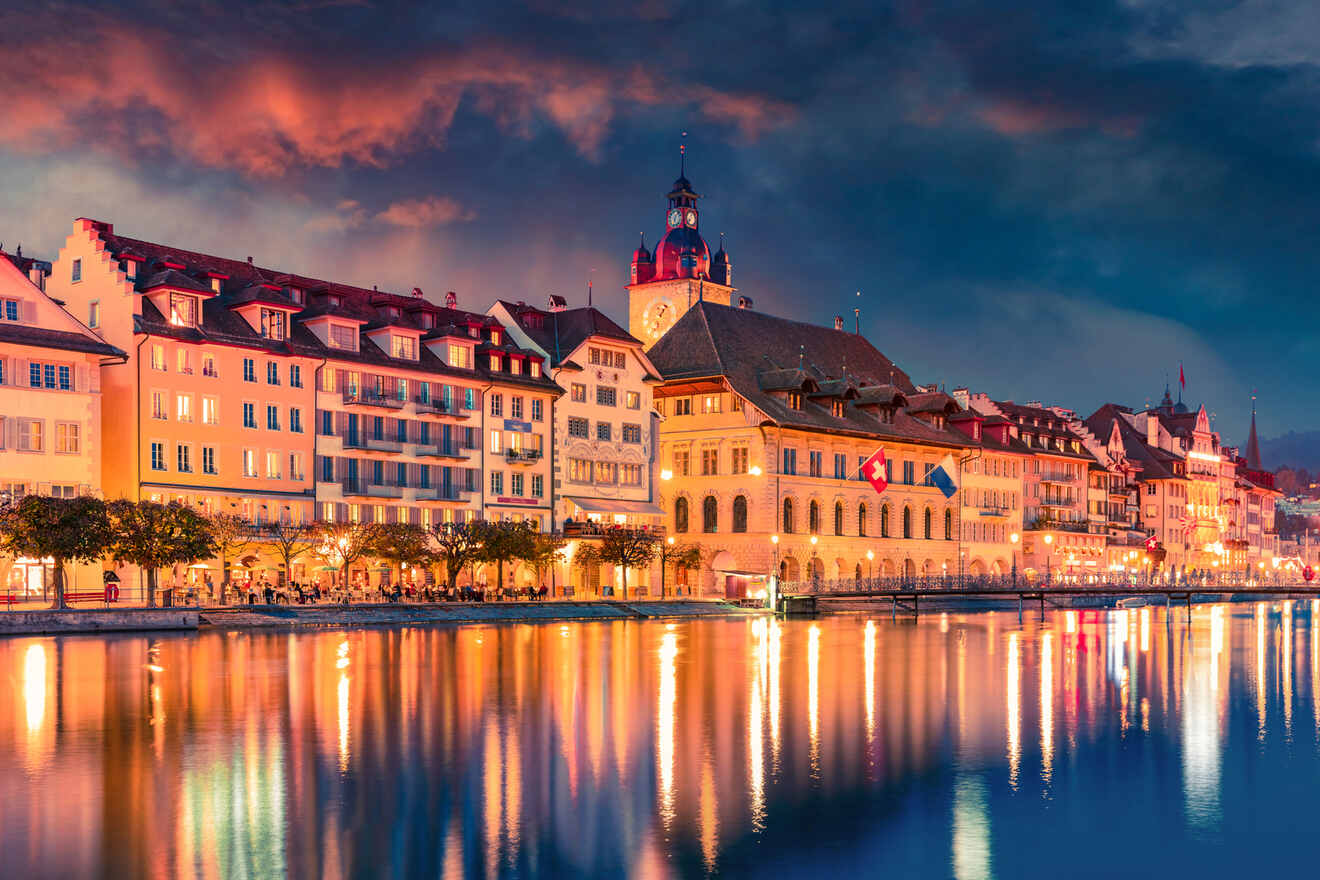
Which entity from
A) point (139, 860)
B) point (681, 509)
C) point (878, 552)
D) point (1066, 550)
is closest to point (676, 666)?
point (139, 860)

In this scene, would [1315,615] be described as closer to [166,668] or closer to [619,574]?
[619,574]

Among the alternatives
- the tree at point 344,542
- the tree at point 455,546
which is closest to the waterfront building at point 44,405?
the tree at point 344,542

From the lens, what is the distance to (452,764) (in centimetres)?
2738

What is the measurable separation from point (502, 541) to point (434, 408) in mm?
9532

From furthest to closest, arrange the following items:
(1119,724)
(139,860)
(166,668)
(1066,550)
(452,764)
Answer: (1066,550), (166,668), (1119,724), (452,764), (139,860)

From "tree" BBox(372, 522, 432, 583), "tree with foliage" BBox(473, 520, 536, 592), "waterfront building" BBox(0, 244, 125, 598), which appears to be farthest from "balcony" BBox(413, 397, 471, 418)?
"waterfront building" BBox(0, 244, 125, 598)

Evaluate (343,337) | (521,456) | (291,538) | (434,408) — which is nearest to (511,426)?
(521,456)

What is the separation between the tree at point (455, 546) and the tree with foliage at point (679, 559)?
21.1 m

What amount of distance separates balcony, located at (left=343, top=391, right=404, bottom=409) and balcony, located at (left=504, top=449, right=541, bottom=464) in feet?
30.9

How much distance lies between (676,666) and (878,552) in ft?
232

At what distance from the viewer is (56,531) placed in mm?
63781

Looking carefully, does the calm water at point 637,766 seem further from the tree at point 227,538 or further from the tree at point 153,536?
the tree at point 227,538

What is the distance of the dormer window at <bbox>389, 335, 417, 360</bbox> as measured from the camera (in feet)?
289

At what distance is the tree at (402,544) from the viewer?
7988cm
